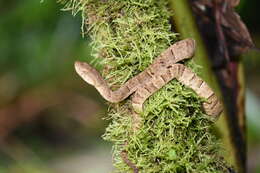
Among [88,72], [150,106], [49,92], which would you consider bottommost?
[150,106]

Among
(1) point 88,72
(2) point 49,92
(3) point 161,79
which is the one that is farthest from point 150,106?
(2) point 49,92

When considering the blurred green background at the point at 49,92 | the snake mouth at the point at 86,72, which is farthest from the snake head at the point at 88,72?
the blurred green background at the point at 49,92

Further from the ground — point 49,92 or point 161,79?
point 49,92

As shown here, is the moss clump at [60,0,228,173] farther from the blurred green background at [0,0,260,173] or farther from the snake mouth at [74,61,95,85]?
the blurred green background at [0,0,260,173]

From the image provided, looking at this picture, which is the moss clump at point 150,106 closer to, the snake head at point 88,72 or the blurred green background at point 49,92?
the snake head at point 88,72

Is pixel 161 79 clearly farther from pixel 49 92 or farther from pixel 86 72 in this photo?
pixel 49 92

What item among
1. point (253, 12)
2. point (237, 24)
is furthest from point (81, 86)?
point (237, 24)
